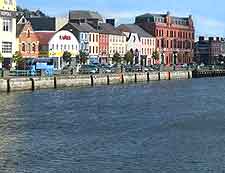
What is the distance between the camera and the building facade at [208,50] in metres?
187

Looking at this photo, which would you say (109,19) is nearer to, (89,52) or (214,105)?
(89,52)

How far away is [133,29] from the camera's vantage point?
149 metres

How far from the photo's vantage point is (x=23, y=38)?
10394 cm

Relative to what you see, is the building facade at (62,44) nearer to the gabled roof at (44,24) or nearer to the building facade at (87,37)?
the building facade at (87,37)

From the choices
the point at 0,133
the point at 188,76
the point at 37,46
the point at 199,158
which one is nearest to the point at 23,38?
the point at 37,46

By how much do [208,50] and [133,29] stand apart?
1820 inches

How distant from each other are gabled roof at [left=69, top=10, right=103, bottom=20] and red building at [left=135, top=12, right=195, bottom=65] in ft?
40.4

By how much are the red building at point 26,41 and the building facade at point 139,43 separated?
37.6 metres

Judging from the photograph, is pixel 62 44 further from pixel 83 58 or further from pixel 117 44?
pixel 117 44

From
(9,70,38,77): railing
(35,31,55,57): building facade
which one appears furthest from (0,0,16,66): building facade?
(9,70,38,77): railing

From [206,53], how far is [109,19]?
43.1 meters

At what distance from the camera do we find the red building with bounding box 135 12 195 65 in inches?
6063

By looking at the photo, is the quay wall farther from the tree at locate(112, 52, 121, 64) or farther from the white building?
the tree at locate(112, 52, 121, 64)

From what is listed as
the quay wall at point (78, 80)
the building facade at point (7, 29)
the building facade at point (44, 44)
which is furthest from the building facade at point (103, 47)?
the building facade at point (7, 29)
